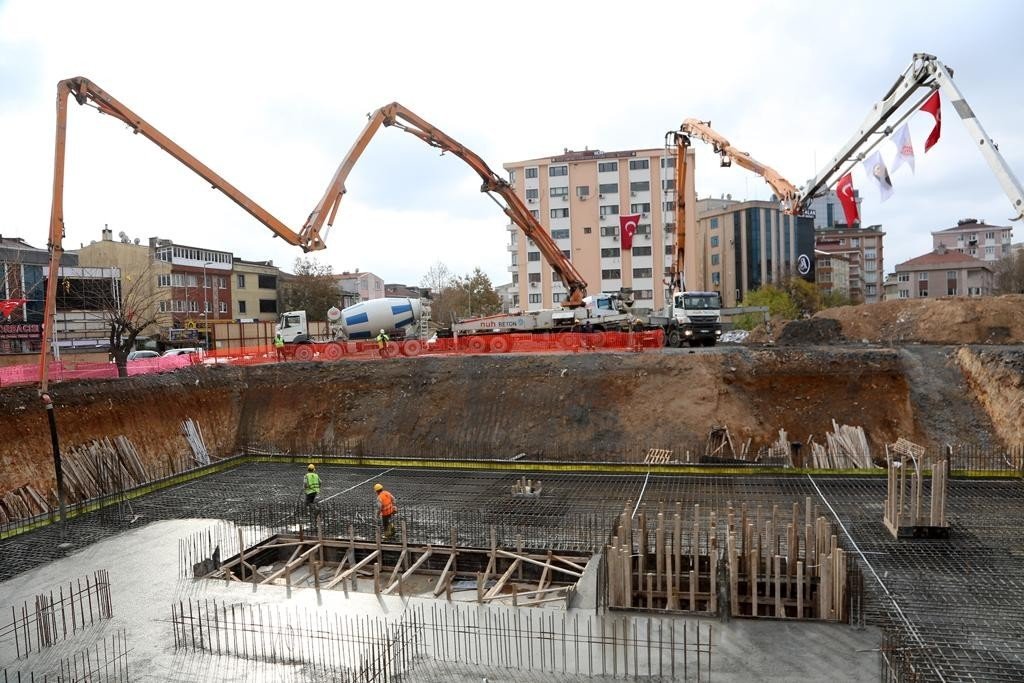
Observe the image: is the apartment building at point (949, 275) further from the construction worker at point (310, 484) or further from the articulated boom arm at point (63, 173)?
the construction worker at point (310, 484)

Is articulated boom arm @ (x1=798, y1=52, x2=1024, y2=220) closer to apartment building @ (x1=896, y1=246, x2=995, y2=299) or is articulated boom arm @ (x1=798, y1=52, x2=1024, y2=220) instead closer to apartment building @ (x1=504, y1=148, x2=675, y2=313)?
apartment building @ (x1=504, y1=148, x2=675, y2=313)

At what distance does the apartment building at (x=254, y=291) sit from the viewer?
45.1 meters

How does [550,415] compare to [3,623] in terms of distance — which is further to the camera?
[550,415]

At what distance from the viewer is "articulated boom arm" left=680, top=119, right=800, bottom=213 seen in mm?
18742

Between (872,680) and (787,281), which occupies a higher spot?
(787,281)

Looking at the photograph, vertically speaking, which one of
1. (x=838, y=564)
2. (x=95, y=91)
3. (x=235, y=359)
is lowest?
(x=838, y=564)

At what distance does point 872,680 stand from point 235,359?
74.5ft

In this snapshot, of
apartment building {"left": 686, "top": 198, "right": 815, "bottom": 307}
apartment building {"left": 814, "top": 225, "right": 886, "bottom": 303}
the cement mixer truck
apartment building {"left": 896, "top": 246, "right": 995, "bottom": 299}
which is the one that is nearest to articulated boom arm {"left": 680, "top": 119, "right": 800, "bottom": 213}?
the cement mixer truck

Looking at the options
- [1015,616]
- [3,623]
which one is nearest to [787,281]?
[1015,616]

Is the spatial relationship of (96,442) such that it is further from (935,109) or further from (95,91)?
(935,109)

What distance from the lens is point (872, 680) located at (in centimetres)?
671

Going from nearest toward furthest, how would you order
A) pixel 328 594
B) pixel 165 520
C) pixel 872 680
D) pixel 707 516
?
pixel 872 680 → pixel 328 594 → pixel 707 516 → pixel 165 520

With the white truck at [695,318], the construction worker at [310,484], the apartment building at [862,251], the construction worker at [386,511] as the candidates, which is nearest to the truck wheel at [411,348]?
the white truck at [695,318]

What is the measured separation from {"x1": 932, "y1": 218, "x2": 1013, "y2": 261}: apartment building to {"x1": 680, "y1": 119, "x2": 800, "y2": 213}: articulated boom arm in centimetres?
6217
